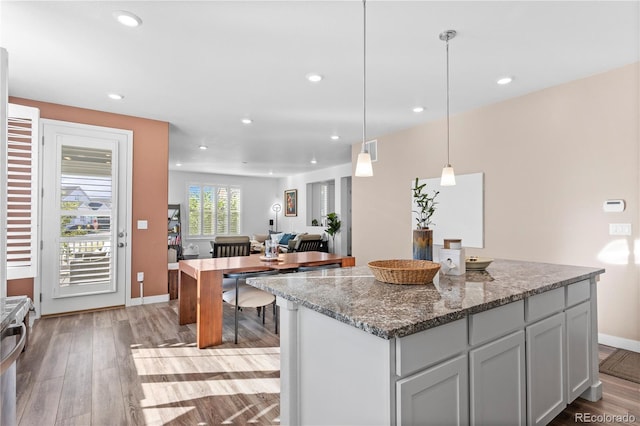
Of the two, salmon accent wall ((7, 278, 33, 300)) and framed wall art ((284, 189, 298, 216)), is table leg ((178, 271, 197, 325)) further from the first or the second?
framed wall art ((284, 189, 298, 216))

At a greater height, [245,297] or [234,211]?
[234,211]

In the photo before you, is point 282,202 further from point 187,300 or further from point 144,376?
point 144,376

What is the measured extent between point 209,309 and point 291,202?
7658mm

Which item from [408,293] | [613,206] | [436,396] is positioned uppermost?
[613,206]

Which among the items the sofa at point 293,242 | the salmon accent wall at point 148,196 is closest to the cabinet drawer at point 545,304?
the salmon accent wall at point 148,196

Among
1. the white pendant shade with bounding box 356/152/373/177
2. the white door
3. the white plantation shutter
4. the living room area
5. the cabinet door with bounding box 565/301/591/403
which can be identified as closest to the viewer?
the cabinet door with bounding box 565/301/591/403

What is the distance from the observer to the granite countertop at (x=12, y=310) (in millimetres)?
979

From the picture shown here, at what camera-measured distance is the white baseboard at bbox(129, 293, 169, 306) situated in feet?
14.2

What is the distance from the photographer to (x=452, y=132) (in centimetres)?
436

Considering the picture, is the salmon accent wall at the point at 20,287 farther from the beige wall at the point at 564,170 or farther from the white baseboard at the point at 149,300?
the beige wall at the point at 564,170

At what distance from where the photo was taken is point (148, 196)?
4465 millimetres

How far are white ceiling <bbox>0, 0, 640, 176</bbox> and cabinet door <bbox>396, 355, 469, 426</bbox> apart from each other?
2070 millimetres

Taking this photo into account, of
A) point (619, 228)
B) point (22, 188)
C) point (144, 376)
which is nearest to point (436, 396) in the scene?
point (144, 376)

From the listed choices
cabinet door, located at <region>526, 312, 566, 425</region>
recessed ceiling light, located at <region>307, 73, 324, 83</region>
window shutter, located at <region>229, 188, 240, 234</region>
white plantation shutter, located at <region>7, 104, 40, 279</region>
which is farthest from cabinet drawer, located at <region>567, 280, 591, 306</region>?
window shutter, located at <region>229, 188, 240, 234</region>
